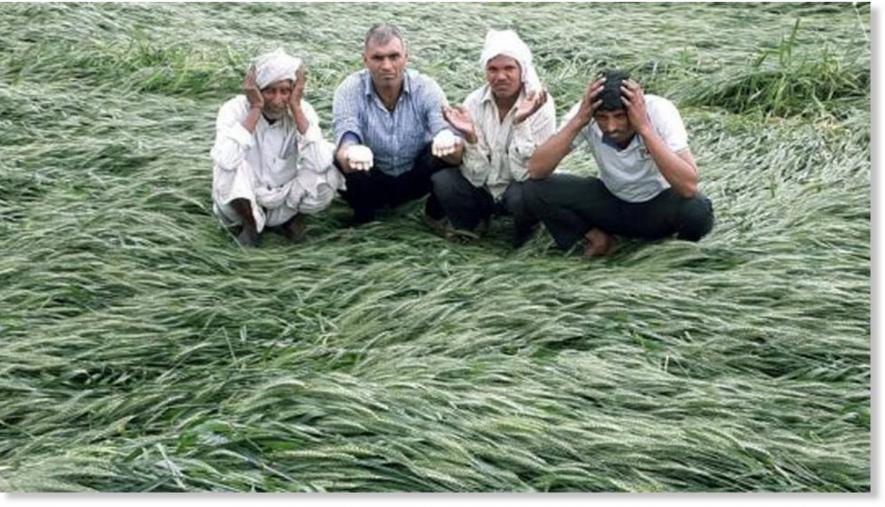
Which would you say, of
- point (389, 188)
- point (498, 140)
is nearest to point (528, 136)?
point (498, 140)

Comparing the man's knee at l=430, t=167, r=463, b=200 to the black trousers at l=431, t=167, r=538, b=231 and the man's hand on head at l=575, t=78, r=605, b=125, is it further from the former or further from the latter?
the man's hand on head at l=575, t=78, r=605, b=125

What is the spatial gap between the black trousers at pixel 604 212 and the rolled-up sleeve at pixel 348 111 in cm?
69

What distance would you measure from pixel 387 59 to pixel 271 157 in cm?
55

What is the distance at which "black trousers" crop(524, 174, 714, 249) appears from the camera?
579 centimetres

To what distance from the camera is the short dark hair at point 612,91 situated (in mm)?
5574

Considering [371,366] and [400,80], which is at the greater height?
[400,80]

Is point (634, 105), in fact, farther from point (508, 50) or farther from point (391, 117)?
point (391, 117)

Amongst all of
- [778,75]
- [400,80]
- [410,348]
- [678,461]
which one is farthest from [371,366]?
[778,75]

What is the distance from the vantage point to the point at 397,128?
624 centimetres

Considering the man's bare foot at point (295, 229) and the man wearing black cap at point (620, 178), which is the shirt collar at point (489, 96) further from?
the man's bare foot at point (295, 229)

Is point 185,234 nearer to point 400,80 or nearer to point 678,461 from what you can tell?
point 400,80

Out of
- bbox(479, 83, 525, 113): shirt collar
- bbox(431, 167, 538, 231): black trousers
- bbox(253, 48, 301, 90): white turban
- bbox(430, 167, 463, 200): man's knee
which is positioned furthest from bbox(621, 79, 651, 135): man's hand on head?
bbox(253, 48, 301, 90): white turban

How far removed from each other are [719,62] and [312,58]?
199 centimetres

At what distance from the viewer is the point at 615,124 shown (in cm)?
565
